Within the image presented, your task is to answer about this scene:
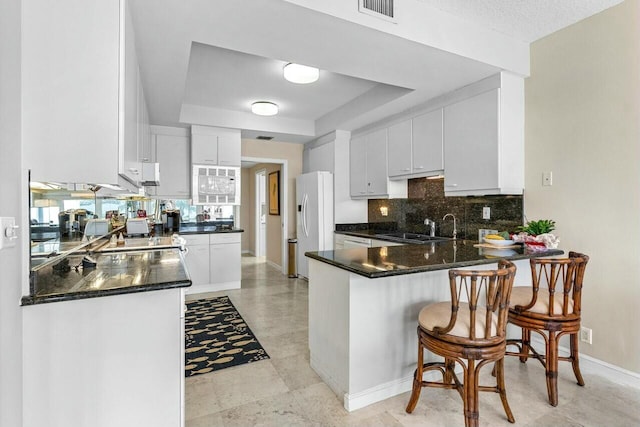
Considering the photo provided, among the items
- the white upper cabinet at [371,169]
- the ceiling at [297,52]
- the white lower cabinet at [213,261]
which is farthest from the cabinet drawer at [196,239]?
the white upper cabinet at [371,169]

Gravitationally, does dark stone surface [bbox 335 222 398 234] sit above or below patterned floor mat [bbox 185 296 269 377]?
above

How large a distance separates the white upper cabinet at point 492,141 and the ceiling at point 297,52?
0.25m

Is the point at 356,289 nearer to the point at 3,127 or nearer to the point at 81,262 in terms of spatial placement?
the point at 81,262

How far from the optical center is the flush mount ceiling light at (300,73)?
10.5 feet

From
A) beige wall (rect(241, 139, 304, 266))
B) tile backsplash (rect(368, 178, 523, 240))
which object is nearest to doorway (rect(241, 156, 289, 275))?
beige wall (rect(241, 139, 304, 266))

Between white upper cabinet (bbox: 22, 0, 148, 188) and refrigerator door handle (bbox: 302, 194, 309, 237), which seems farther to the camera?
refrigerator door handle (bbox: 302, 194, 309, 237)

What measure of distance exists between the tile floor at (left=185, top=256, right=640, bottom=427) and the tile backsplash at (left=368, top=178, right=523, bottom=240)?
4.32 feet

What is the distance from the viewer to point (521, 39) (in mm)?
2920

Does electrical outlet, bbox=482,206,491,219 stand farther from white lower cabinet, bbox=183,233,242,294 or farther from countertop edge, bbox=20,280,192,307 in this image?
white lower cabinet, bbox=183,233,242,294

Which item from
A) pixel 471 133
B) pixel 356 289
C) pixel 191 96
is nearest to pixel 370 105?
pixel 471 133

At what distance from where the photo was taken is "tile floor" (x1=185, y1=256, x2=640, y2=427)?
192 cm

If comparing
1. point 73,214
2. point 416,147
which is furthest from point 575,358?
point 73,214

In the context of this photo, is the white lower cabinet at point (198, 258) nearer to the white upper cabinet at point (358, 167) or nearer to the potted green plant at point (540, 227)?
the white upper cabinet at point (358, 167)

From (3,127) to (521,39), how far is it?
363 centimetres
